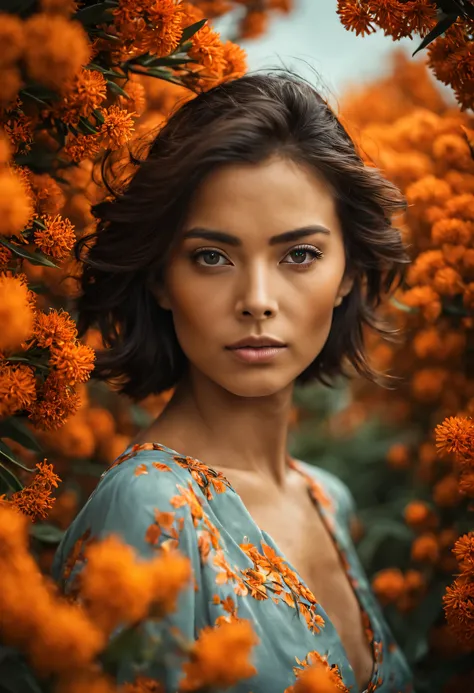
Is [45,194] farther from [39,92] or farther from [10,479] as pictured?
[10,479]

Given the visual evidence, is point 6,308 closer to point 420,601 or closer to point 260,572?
point 260,572

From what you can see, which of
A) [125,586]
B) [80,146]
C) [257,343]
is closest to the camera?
[125,586]

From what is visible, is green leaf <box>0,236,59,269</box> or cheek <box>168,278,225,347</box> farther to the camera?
cheek <box>168,278,225,347</box>

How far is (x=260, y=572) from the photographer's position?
1227 millimetres

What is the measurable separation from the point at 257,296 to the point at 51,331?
0.32 meters

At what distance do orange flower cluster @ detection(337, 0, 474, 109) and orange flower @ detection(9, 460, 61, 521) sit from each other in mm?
850

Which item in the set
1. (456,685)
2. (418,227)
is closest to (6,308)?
(418,227)

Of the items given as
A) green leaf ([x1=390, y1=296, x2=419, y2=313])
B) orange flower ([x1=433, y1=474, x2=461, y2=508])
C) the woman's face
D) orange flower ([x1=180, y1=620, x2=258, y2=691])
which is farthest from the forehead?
orange flower ([x1=433, y1=474, x2=461, y2=508])

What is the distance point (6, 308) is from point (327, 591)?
0.89 meters

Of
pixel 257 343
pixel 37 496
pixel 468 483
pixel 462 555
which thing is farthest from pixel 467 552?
pixel 37 496

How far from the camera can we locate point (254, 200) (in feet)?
4.00

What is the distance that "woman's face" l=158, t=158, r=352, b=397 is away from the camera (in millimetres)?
1229

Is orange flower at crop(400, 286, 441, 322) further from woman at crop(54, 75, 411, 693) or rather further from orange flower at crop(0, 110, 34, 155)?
orange flower at crop(0, 110, 34, 155)

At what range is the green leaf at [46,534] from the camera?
147 cm
